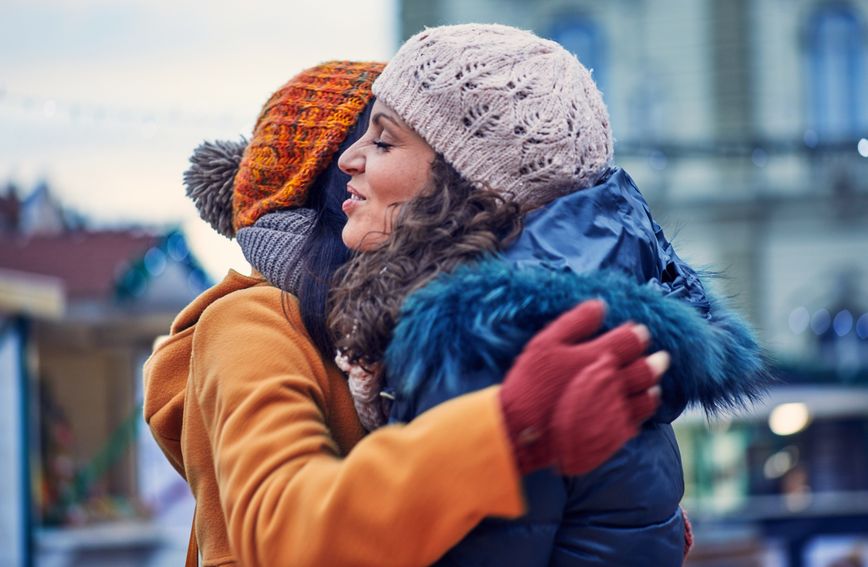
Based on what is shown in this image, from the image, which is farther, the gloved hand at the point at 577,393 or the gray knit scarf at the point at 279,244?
the gray knit scarf at the point at 279,244

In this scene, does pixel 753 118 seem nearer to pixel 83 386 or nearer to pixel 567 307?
pixel 83 386

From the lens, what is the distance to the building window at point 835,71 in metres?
22.4

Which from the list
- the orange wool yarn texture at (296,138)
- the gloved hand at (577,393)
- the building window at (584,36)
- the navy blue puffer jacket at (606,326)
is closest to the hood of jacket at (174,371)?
the orange wool yarn texture at (296,138)

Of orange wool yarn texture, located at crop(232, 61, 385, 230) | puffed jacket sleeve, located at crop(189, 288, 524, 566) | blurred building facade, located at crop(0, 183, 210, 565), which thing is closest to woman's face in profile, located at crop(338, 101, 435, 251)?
orange wool yarn texture, located at crop(232, 61, 385, 230)

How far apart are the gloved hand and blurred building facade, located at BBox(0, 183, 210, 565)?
7451mm

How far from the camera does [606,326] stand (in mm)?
1501

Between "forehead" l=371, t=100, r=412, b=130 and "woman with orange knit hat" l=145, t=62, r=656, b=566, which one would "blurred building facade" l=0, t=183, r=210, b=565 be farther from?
"forehead" l=371, t=100, r=412, b=130

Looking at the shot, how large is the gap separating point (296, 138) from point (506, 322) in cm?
59

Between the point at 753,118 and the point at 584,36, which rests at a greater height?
the point at 584,36

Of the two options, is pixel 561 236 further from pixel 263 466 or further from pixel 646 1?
pixel 646 1

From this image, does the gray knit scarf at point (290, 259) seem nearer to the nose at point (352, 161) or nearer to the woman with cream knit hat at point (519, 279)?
the woman with cream knit hat at point (519, 279)

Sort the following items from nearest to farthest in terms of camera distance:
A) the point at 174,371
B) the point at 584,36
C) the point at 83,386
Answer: the point at 174,371
the point at 83,386
the point at 584,36

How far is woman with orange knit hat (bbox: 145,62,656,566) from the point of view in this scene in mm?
1412

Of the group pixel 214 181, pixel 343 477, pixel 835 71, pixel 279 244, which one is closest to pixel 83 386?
pixel 214 181
